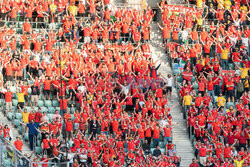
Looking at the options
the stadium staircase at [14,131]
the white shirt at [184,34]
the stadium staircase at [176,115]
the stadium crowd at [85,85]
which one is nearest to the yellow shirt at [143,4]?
the stadium crowd at [85,85]

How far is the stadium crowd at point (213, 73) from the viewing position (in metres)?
35.1

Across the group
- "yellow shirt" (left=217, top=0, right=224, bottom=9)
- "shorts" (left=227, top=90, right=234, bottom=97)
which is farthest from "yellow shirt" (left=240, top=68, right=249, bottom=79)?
"yellow shirt" (left=217, top=0, right=224, bottom=9)

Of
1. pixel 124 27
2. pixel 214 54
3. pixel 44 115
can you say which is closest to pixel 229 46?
pixel 214 54

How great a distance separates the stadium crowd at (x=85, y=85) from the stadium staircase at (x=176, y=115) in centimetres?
43

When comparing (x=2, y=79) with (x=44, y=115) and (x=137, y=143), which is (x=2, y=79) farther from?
(x=137, y=143)

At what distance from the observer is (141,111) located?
36.2 metres

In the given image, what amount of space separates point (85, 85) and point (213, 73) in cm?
632

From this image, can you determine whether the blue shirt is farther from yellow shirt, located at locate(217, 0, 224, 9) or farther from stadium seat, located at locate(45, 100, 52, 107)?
yellow shirt, located at locate(217, 0, 224, 9)

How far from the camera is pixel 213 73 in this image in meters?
38.4

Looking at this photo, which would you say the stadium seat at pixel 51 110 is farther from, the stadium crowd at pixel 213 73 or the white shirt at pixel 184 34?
the white shirt at pixel 184 34

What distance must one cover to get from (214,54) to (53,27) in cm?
823

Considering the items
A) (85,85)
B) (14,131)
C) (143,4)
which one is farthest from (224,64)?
(14,131)

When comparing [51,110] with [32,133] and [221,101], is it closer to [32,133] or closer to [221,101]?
[32,133]

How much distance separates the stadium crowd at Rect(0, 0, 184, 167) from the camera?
33.7 m
